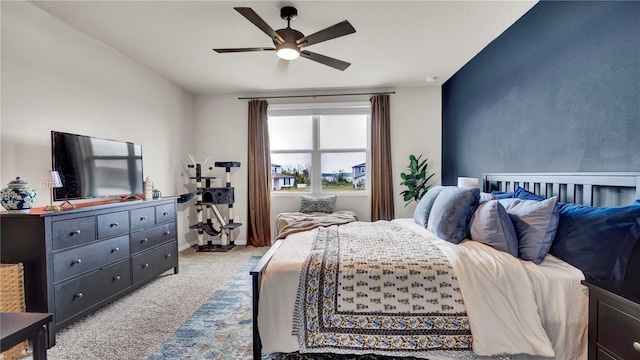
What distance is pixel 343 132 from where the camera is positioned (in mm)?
4738

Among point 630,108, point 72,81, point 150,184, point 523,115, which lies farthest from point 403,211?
point 72,81

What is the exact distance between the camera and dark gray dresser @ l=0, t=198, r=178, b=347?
1.90 meters

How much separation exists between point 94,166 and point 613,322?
366 cm

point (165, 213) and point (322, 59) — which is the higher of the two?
point (322, 59)

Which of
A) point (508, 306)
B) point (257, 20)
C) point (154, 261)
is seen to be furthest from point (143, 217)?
point (508, 306)

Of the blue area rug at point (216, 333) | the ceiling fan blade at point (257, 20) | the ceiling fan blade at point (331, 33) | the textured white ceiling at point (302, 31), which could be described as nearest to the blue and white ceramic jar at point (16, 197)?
the blue area rug at point (216, 333)

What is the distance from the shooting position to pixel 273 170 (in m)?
4.85

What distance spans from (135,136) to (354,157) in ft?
10.5

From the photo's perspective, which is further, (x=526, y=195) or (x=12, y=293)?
(x=526, y=195)

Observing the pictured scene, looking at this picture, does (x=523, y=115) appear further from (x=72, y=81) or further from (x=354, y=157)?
(x=72, y=81)

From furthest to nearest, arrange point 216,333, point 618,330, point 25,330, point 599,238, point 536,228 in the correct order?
point 216,333
point 536,228
point 599,238
point 618,330
point 25,330

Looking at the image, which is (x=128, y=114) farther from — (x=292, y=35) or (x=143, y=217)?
(x=292, y=35)

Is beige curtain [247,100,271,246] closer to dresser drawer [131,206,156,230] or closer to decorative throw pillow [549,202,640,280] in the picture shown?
dresser drawer [131,206,156,230]

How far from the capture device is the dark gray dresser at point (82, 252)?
6.23ft
